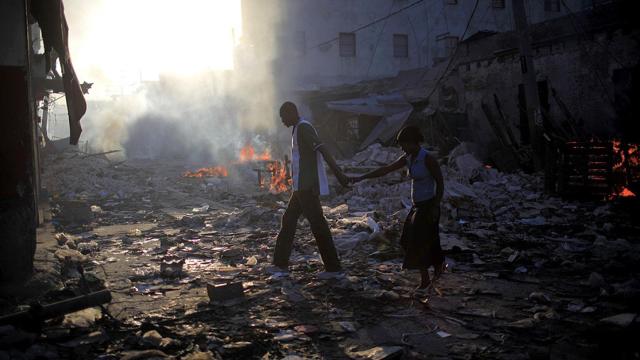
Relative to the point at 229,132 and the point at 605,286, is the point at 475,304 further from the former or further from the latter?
the point at 229,132

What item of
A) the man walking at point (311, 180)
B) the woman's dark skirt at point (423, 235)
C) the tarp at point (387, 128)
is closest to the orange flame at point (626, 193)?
the woman's dark skirt at point (423, 235)

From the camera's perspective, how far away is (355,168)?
15812 millimetres

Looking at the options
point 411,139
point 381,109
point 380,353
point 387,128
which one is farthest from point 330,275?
point 381,109

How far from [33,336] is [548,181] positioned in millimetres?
10694

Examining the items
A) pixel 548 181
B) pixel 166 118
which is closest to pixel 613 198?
pixel 548 181

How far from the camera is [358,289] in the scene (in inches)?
192

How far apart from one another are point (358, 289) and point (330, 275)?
623 mm

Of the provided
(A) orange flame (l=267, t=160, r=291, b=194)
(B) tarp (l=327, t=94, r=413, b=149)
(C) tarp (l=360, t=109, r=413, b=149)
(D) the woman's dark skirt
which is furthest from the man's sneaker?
(B) tarp (l=327, t=94, r=413, b=149)

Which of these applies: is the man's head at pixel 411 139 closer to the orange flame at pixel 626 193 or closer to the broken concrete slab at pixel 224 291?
the broken concrete slab at pixel 224 291

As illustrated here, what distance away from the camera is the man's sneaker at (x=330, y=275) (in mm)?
5331

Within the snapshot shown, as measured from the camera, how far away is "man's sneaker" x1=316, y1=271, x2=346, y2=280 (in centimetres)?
533

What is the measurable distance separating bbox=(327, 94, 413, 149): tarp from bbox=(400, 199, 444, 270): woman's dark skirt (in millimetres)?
15751

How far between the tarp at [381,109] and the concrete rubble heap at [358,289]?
419 inches

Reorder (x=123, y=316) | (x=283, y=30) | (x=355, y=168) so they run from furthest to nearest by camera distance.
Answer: (x=283, y=30)
(x=355, y=168)
(x=123, y=316)
